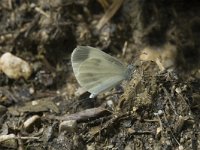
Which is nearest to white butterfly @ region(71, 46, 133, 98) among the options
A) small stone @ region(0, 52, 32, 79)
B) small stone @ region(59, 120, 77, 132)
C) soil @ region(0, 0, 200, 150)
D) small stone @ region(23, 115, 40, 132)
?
soil @ region(0, 0, 200, 150)

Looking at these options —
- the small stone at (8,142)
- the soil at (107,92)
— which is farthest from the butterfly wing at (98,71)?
the small stone at (8,142)

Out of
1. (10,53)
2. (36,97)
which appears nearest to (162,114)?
(36,97)

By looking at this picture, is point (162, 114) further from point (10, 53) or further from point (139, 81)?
point (10, 53)

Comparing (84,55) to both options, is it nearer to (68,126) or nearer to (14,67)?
(68,126)

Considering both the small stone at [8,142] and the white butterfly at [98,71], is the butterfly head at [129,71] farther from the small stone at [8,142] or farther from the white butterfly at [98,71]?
the small stone at [8,142]

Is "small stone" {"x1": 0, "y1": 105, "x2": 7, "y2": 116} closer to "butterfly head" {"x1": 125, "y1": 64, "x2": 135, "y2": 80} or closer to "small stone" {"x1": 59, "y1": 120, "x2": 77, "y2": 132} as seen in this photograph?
"small stone" {"x1": 59, "y1": 120, "x2": 77, "y2": 132}

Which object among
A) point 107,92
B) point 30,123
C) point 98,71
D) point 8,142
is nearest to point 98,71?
point 98,71

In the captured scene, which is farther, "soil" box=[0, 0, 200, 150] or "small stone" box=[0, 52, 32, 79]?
"small stone" box=[0, 52, 32, 79]
